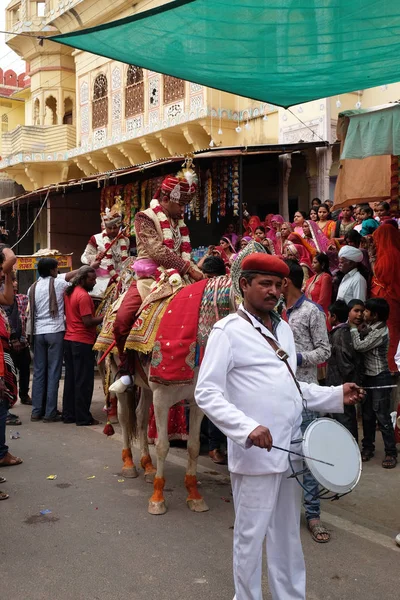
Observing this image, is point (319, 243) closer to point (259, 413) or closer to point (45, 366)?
point (45, 366)

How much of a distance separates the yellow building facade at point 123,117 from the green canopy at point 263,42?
19.1ft

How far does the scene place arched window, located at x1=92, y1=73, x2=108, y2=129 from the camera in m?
17.9

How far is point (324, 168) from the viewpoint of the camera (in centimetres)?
1263

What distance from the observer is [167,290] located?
515cm

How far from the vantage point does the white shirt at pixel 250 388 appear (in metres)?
3.00

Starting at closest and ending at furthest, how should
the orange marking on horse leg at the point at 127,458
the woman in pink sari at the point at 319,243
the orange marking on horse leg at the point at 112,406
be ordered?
the orange marking on horse leg at the point at 127,458
the orange marking on horse leg at the point at 112,406
the woman in pink sari at the point at 319,243

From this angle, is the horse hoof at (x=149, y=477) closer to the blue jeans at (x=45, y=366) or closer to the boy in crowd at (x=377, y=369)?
the boy in crowd at (x=377, y=369)

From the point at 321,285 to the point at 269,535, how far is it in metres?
4.99

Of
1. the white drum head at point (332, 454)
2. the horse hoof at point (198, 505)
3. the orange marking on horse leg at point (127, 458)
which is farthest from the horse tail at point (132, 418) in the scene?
the white drum head at point (332, 454)

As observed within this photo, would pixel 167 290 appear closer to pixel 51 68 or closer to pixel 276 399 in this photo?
pixel 276 399

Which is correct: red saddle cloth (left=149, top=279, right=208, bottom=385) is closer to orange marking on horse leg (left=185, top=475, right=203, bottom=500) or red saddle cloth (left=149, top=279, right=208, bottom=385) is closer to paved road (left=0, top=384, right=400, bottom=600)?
orange marking on horse leg (left=185, top=475, right=203, bottom=500)

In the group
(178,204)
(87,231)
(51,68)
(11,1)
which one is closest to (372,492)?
(178,204)

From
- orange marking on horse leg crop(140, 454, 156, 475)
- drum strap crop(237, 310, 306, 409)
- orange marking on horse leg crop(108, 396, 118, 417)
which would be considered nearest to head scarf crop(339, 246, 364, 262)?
orange marking on horse leg crop(108, 396, 118, 417)

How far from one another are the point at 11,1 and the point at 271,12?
828 inches
